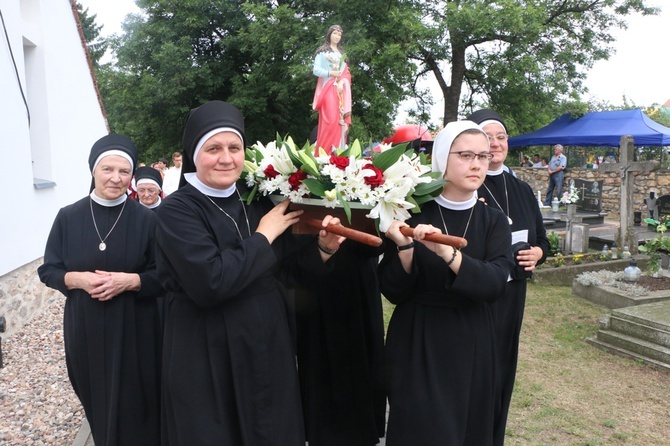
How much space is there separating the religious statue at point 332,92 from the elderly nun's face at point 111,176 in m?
4.45

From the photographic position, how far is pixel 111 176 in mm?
3277

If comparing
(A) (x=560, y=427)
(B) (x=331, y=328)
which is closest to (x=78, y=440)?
(B) (x=331, y=328)

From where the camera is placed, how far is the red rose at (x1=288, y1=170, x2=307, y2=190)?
252 cm

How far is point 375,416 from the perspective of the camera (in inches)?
146

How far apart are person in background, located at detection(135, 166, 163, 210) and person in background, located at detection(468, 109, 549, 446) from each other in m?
3.30

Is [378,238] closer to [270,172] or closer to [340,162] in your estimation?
[340,162]

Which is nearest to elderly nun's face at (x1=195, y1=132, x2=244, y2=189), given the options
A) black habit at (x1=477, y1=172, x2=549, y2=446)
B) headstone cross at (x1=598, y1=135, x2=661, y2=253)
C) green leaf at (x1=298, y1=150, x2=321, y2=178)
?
green leaf at (x1=298, y1=150, x2=321, y2=178)

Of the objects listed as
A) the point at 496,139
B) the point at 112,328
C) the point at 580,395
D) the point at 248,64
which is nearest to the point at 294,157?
the point at 496,139

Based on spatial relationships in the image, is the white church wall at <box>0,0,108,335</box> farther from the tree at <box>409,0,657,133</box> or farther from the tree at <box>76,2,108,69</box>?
the tree at <box>76,2,108,69</box>

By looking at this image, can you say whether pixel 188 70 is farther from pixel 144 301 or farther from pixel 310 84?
pixel 144 301

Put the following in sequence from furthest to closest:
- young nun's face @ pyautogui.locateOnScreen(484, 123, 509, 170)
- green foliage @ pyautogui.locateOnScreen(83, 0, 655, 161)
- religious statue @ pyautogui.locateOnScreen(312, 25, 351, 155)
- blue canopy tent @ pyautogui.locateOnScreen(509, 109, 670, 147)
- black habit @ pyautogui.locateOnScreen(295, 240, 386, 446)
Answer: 1. blue canopy tent @ pyautogui.locateOnScreen(509, 109, 670, 147)
2. green foliage @ pyautogui.locateOnScreen(83, 0, 655, 161)
3. religious statue @ pyautogui.locateOnScreen(312, 25, 351, 155)
4. black habit @ pyautogui.locateOnScreen(295, 240, 386, 446)
5. young nun's face @ pyautogui.locateOnScreen(484, 123, 509, 170)

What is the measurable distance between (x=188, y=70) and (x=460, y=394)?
21090 millimetres

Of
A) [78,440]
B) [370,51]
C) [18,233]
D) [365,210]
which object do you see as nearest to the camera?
[365,210]

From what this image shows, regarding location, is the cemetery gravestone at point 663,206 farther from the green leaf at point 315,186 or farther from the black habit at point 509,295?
the green leaf at point 315,186
